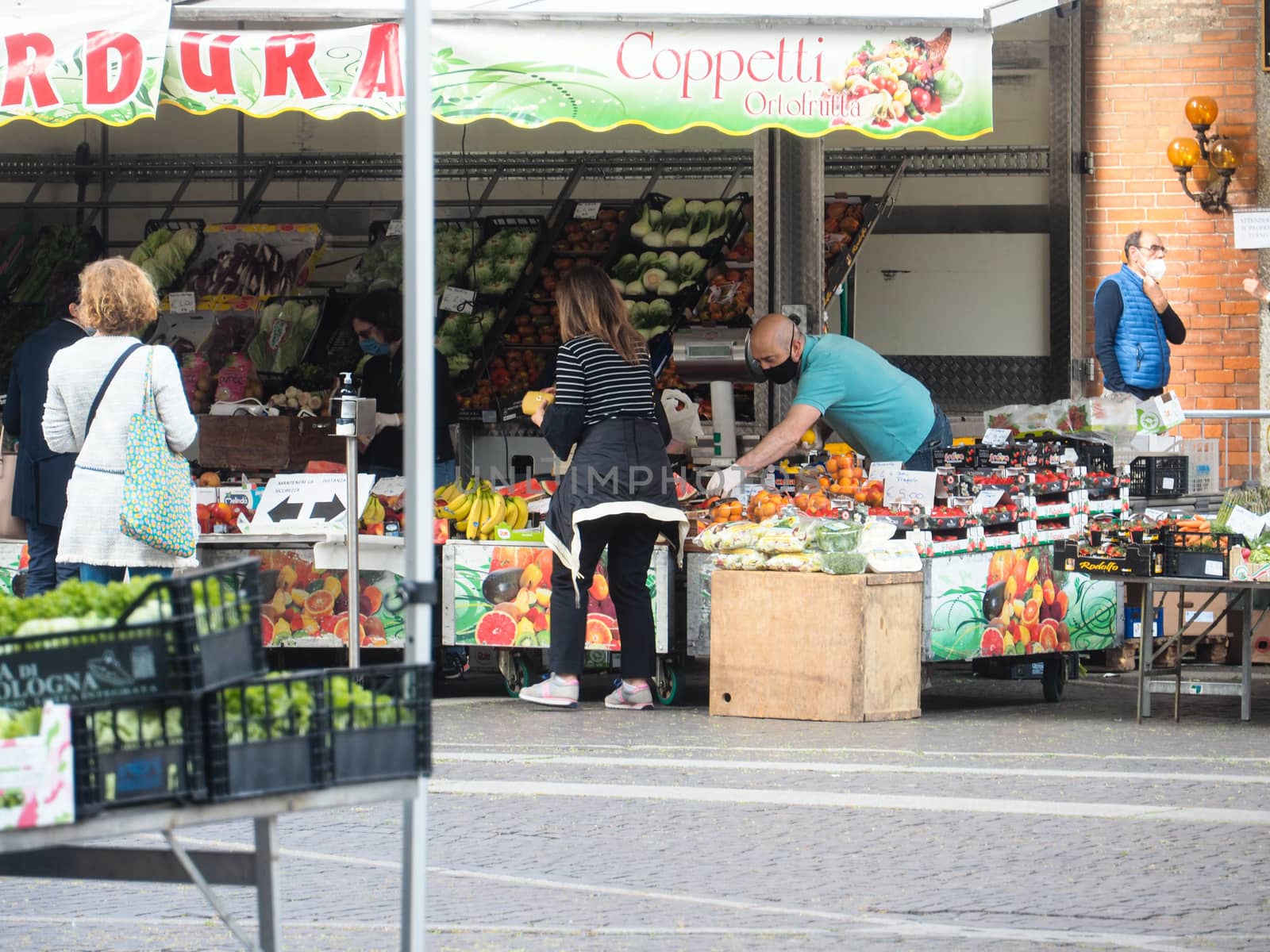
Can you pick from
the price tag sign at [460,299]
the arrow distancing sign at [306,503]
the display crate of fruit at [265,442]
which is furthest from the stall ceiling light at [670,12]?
the price tag sign at [460,299]

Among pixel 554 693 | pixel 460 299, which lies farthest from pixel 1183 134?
pixel 554 693

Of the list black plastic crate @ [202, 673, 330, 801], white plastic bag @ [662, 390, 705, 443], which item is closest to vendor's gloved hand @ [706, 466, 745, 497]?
white plastic bag @ [662, 390, 705, 443]

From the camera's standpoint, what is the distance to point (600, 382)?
8656 mm

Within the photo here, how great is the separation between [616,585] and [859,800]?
2200 mm

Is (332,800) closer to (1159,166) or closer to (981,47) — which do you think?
(981,47)

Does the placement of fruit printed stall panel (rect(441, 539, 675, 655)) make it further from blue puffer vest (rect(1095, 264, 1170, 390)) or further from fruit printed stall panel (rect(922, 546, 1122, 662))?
blue puffer vest (rect(1095, 264, 1170, 390))

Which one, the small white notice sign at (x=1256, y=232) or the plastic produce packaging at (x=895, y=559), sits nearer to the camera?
the plastic produce packaging at (x=895, y=559)

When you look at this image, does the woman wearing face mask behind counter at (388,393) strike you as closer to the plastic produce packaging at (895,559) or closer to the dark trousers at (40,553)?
the dark trousers at (40,553)

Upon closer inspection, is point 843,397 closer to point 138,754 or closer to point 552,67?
point 552,67

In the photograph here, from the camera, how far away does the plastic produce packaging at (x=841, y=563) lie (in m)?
8.39

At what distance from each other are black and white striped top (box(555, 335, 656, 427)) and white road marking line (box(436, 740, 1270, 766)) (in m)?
1.53

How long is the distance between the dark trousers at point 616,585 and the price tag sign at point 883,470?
1.16 m

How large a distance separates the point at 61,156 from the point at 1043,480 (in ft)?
26.9

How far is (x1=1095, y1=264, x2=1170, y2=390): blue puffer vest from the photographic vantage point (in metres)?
11.8
